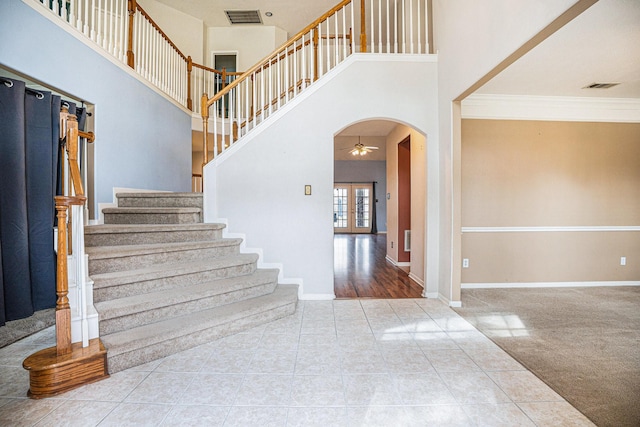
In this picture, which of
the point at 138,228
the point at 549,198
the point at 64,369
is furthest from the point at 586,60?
the point at 64,369

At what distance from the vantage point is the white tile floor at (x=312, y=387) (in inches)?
67.7

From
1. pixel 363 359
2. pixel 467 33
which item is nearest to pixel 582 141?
pixel 467 33

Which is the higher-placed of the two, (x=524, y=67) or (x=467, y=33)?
(x=467, y=33)

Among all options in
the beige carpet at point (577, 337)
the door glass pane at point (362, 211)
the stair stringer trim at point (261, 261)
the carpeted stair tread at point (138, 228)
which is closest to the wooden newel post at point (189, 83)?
the stair stringer trim at point (261, 261)

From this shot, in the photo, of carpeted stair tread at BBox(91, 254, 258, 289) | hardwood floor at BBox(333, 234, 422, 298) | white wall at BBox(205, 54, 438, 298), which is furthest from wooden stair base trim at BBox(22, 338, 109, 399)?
hardwood floor at BBox(333, 234, 422, 298)

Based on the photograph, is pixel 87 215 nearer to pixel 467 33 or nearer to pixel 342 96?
pixel 342 96

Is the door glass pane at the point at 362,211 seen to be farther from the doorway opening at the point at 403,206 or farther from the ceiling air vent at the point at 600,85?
the ceiling air vent at the point at 600,85

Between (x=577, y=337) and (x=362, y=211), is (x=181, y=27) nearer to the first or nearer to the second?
(x=577, y=337)

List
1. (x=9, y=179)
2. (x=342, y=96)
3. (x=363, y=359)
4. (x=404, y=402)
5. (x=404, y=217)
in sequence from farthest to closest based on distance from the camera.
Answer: (x=404, y=217)
(x=342, y=96)
(x=9, y=179)
(x=363, y=359)
(x=404, y=402)

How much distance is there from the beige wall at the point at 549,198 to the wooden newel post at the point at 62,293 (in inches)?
179

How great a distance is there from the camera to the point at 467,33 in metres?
3.19

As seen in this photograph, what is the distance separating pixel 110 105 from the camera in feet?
12.4

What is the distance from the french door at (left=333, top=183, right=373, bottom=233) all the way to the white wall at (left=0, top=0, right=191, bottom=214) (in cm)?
829

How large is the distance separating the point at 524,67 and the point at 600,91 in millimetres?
1768
